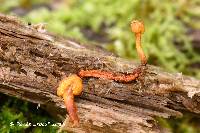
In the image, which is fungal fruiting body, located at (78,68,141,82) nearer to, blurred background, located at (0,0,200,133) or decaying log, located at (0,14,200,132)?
decaying log, located at (0,14,200,132)

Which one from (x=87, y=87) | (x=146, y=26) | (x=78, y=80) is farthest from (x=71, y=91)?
(x=146, y=26)

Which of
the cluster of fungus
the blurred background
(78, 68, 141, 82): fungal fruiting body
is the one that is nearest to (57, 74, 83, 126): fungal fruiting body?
the cluster of fungus

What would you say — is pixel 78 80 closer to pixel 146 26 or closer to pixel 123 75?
pixel 123 75

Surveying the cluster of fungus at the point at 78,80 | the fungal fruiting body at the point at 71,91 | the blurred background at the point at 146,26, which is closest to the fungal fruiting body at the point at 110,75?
the cluster of fungus at the point at 78,80

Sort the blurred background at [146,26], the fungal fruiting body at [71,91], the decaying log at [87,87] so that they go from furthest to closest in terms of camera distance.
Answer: the blurred background at [146,26] → the decaying log at [87,87] → the fungal fruiting body at [71,91]

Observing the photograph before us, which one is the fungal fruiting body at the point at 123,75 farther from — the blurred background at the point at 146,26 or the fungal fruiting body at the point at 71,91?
the blurred background at the point at 146,26

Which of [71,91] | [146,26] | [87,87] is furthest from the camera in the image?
[146,26]

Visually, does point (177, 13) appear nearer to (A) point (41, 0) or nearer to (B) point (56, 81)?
(A) point (41, 0)
